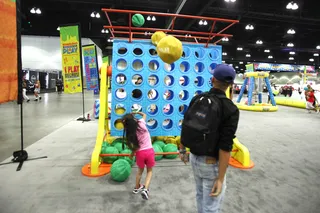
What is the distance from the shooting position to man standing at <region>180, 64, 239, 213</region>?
138 centimetres

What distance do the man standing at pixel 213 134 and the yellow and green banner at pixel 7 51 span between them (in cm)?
186

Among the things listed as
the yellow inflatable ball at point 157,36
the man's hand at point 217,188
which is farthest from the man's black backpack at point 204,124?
the yellow inflatable ball at point 157,36

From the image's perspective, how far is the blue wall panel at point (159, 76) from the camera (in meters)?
3.69

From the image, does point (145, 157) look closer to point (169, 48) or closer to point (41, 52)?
point (169, 48)

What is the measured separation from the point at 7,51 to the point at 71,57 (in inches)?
176

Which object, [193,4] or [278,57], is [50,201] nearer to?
[193,4]

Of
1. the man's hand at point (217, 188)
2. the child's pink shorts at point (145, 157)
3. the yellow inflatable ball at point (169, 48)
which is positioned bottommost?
the child's pink shorts at point (145, 157)

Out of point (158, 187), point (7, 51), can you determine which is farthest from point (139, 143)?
point (7, 51)

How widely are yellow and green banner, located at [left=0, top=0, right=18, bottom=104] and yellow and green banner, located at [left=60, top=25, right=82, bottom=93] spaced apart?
14.1ft

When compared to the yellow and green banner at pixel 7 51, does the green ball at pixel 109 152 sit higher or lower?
lower

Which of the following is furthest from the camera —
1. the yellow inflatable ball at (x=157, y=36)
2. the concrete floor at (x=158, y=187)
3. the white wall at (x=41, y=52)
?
the white wall at (x=41, y=52)

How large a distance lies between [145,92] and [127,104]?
15.9 inches

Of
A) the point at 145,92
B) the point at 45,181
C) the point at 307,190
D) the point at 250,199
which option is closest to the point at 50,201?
the point at 45,181

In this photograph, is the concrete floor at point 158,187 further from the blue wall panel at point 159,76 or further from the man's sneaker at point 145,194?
the blue wall panel at point 159,76
